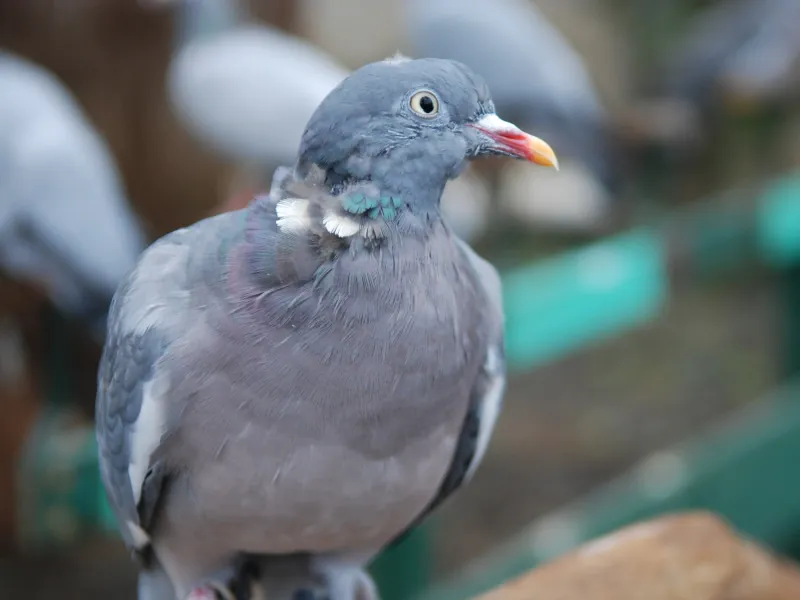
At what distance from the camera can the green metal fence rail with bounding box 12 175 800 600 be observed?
1.37 metres

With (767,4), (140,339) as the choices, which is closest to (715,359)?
(767,4)

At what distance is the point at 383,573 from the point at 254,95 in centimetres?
84

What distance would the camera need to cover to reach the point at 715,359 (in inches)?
105

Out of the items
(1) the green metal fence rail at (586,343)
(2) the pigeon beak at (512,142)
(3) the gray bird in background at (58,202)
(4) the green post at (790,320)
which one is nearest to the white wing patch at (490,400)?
(2) the pigeon beak at (512,142)

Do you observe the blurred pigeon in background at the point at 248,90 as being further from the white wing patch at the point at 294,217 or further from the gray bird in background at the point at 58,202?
the white wing patch at the point at 294,217

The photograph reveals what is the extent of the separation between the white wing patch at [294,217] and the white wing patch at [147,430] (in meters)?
0.13

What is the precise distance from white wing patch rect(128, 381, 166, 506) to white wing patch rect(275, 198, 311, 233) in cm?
13

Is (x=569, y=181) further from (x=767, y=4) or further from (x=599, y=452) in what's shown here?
(x=767, y=4)

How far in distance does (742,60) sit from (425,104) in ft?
8.29

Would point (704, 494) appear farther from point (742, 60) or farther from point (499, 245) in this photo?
point (742, 60)

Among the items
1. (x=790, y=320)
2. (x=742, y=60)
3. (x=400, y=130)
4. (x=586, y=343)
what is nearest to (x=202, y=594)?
(x=400, y=130)

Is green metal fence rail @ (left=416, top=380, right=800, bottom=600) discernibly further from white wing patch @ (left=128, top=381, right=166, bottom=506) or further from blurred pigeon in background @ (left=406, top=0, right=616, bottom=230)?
white wing patch @ (left=128, top=381, right=166, bottom=506)

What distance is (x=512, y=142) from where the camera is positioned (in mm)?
573

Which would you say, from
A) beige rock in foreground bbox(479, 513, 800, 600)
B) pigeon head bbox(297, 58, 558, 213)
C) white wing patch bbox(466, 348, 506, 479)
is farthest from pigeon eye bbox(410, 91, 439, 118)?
beige rock in foreground bbox(479, 513, 800, 600)
